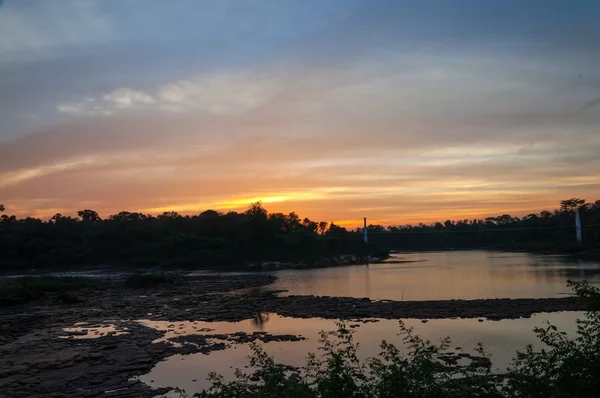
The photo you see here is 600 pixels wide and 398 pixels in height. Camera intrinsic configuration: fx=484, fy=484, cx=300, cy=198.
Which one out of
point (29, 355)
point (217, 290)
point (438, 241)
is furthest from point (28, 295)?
point (438, 241)

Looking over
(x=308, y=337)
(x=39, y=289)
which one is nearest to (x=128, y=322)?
(x=308, y=337)

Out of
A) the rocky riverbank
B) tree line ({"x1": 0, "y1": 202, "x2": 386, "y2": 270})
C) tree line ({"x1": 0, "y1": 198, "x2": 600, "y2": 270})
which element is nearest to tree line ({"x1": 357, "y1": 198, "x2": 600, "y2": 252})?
tree line ({"x1": 0, "y1": 198, "x2": 600, "y2": 270})

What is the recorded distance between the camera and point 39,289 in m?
39.8

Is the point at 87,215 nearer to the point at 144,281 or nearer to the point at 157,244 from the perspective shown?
the point at 157,244

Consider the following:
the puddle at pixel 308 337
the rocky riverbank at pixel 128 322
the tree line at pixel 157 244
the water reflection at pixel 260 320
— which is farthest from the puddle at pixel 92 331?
the tree line at pixel 157 244

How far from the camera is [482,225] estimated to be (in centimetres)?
17125

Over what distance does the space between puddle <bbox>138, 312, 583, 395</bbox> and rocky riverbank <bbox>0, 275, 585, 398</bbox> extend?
2.79ft

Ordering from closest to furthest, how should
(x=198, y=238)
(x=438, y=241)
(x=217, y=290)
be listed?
(x=217, y=290) < (x=198, y=238) < (x=438, y=241)

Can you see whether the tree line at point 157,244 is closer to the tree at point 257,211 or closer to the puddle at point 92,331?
the tree at point 257,211

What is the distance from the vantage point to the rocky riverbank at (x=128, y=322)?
587 inches

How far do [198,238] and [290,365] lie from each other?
82148 millimetres

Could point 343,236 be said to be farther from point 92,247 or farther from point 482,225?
point 482,225

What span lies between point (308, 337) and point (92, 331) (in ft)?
35.4

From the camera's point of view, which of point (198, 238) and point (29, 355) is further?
point (198, 238)
